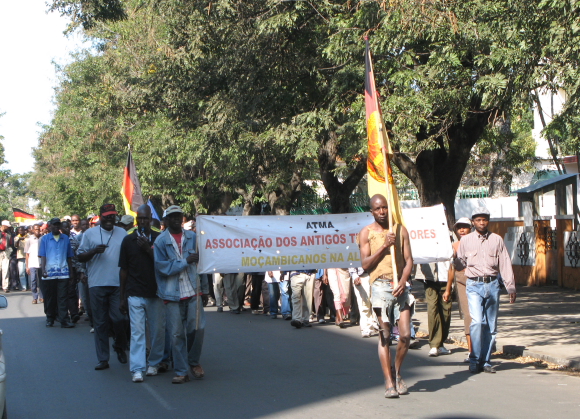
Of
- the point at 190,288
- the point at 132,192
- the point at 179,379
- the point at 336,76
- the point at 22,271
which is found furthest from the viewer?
the point at 22,271

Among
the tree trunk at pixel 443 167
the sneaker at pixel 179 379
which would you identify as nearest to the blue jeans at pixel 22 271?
the tree trunk at pixel 443 167

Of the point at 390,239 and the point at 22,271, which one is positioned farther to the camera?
the point at 22,271

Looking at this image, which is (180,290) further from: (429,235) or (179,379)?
(429,235)

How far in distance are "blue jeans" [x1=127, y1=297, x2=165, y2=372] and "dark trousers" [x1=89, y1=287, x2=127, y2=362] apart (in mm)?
729

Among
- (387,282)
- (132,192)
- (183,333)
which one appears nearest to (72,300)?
(132,192)

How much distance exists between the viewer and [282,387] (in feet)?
24.4

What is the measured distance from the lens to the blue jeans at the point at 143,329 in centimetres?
784

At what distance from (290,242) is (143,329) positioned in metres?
2.66

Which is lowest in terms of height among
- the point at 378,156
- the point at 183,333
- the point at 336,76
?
the point at 183,333

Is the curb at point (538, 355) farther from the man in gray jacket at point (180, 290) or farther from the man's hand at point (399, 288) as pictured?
the man in gray jacket at point (180, 290)

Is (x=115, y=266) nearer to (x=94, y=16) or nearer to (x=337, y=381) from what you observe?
(x=337, y=381)

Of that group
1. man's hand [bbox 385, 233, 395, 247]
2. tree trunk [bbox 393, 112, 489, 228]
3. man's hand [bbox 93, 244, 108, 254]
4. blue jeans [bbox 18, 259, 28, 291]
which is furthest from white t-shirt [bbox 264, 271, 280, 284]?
blue jeans [bbox 18, 259, 28, 291]

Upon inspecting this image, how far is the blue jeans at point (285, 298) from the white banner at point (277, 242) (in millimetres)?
3521

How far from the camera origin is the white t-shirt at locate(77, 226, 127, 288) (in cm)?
862
